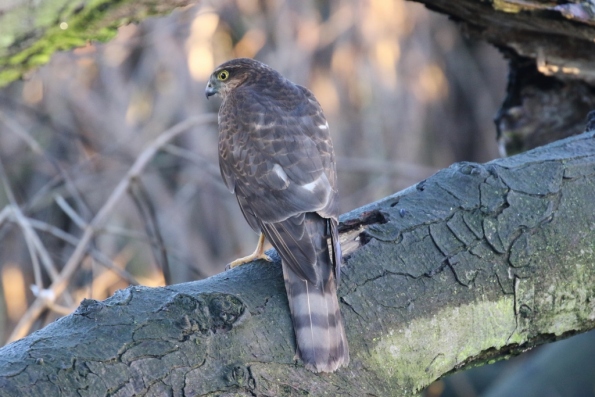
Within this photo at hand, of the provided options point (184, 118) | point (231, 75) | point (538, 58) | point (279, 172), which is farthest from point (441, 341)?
point (184, 118)

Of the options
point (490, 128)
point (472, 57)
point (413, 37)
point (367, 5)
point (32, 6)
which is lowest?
point (490, 128)

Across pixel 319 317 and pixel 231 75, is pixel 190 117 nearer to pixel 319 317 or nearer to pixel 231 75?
pixel 231 75

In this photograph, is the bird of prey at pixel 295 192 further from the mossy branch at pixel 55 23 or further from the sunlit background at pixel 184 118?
the sunlit background at pixel 184 118

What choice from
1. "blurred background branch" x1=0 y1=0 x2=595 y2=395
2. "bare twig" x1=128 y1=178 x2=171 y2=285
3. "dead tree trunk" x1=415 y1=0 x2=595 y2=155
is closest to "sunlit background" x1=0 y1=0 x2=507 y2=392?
"blurred background branch" x1=0 y1=0 x2=595 y2=395

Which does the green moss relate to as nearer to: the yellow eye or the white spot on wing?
the white spot on wing

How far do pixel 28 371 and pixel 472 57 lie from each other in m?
6.25

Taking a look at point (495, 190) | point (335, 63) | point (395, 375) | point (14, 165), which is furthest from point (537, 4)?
point (14, 165)

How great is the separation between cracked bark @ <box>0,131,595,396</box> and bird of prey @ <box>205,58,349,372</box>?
0.18 ft

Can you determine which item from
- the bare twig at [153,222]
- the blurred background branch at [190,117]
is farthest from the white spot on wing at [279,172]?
the blurred background branch at [190,117]

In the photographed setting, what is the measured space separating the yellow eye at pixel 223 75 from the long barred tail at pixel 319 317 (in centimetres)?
151

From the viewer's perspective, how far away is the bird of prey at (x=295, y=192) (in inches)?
85.7

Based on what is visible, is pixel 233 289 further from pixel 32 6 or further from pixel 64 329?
pixel 32 6

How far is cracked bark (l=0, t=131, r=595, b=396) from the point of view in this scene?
1.93 m

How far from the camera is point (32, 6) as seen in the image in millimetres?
2697
